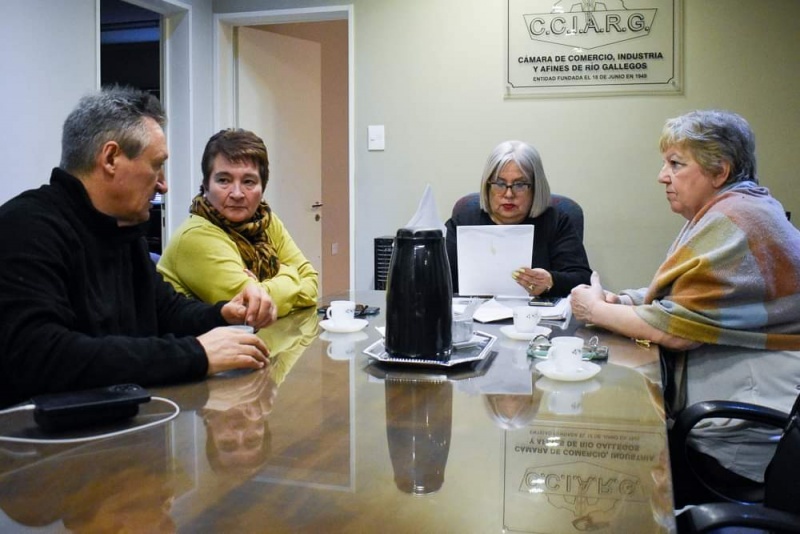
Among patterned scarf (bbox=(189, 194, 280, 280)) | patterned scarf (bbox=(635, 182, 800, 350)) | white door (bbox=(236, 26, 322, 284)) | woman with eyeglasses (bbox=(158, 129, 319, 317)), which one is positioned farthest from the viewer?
white door (bbox=(236, 26, 322, 284))

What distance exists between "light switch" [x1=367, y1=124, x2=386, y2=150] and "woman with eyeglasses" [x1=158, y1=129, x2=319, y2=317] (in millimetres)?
1902

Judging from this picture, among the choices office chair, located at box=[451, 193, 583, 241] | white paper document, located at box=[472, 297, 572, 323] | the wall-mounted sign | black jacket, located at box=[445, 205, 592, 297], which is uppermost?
the wall-mounted sign

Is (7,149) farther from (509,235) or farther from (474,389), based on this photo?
(474,389)

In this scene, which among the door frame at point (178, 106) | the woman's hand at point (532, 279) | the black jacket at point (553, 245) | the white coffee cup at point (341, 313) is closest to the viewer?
the white coffee cup at point (341, 313)

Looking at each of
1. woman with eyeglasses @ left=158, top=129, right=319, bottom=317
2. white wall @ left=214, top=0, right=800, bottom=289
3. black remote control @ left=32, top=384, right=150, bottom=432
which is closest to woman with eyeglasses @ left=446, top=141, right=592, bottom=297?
woman with eyeglasses @ left=158, top=129, right=319, bottom=317

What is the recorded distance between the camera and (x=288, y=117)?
15.8ft

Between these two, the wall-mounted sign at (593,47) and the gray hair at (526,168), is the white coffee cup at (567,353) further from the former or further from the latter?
the wall-mounted sign at (593,47)

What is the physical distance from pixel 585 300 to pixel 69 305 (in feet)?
3.83

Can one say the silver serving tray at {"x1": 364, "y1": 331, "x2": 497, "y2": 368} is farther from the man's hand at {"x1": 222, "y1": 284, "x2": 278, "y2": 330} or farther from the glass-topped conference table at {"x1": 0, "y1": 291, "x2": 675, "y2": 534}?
the man's hand at {"x1": 222, "y1": 284, "x2": 278, "y2": 330}

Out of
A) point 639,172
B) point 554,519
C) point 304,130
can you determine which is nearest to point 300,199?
point 304,130

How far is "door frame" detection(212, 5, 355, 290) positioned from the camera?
4.12m

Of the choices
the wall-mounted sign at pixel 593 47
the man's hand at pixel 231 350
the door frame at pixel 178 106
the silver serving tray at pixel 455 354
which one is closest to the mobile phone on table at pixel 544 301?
the silver serving tray at pixel 455 354

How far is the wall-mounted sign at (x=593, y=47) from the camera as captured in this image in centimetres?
372

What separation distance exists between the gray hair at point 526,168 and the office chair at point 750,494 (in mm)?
1383
